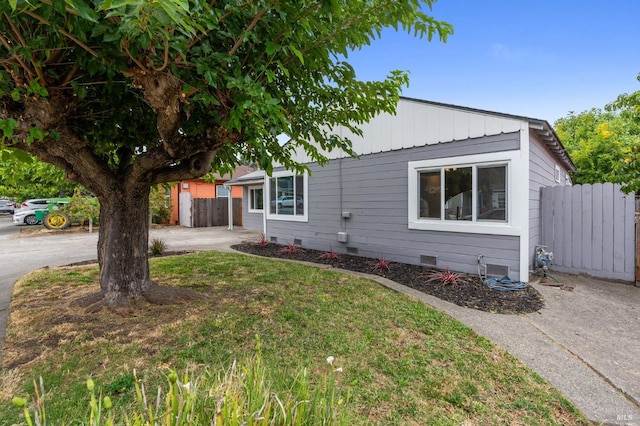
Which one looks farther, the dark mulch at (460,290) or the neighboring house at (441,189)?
the neighboring house at (441,189)

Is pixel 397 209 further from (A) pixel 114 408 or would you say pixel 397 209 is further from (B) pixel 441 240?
(A) pixel 114 408

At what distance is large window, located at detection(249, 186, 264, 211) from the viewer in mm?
14867

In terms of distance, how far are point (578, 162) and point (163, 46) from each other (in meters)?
17.2

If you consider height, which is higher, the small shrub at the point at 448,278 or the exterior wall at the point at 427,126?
the exterior wall at the point at 427,126

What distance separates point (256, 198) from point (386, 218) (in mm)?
9131

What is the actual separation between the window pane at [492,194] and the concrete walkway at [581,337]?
144 cm

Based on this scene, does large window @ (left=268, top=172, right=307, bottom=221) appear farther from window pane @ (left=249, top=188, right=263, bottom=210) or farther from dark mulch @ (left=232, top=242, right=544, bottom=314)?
window pane @ (left=249, top=188, right=263, bottom=210)

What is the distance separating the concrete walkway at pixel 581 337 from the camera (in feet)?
8.21

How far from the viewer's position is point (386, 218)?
7.34 metres

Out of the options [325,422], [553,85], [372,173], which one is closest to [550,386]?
[325,422]

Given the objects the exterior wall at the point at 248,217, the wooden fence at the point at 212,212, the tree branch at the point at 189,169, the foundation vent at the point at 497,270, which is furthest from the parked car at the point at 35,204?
the foundation vent at the point at 497,270

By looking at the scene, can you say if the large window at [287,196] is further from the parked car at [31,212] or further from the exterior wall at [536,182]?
the parked car at [31,212]

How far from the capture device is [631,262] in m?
5.70

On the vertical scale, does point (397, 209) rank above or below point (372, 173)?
below
